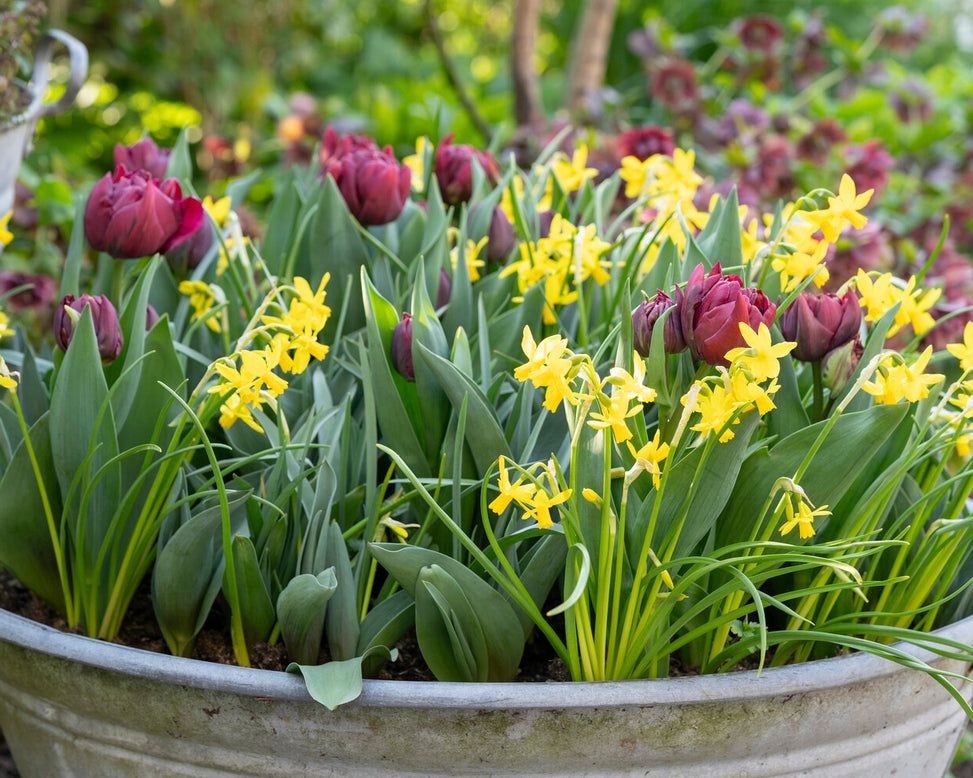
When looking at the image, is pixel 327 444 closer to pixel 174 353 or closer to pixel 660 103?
pixel 174 353

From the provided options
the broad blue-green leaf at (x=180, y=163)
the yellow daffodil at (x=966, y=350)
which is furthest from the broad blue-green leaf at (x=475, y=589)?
the broad blue-green leaf at (x=180, y=163)

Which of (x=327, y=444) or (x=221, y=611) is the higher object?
(x=327, y=444)

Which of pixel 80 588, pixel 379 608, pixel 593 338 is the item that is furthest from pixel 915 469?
pixel 80 588

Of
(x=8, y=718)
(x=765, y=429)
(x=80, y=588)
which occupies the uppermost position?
(x=765, y=429)

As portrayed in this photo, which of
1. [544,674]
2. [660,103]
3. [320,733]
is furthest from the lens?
[660,103]

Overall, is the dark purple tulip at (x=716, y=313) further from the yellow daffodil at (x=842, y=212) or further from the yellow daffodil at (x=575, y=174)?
the yellow daffodil at (x=575, y=174)

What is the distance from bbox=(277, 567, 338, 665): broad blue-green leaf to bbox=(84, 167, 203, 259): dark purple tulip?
0.38 metres

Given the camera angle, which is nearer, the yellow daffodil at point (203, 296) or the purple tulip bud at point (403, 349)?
the purple tulip bud at point (403, 349)

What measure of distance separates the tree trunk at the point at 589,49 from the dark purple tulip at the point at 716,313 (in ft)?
7.92

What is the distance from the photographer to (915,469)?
3.26 feet

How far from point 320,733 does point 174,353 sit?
0.37 meters

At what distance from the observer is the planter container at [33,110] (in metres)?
1.29

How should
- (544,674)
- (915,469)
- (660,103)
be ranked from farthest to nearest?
(660,103), (915,469), (544,674)

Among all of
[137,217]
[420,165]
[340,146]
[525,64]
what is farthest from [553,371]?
[525,64]
